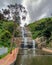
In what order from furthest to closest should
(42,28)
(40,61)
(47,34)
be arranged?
(42,28) → (47,34) → (40,61)

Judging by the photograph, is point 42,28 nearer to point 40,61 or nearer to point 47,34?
point 47,34

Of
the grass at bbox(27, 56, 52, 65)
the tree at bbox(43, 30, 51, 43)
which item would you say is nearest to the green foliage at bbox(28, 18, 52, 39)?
the tree at bbox(43, 30, 51, 43)

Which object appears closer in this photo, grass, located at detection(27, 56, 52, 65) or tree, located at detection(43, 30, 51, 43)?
grass, located at detection(27, 56, 52, 65)

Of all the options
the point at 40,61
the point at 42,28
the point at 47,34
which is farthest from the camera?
the point at 42,28

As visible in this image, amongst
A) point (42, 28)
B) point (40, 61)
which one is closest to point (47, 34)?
point (42, 28)

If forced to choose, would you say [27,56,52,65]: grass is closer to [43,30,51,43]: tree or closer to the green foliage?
[43,30,51,43]: tree

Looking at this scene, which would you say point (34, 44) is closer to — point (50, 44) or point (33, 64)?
point (50, 44)

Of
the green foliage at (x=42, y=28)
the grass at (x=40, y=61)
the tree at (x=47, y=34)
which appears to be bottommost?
the grass at (x=40, y=61)

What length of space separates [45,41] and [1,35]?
11545 millimetres

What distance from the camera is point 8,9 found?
4028 cm

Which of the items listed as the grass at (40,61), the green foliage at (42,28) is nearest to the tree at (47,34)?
the green foliage at (42,28)

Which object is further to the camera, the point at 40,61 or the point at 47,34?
the point at 47,34

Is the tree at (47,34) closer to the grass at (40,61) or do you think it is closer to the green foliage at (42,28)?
the green foliage at (42,28)

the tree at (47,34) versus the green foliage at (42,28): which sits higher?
the green foliage at (42,28)
